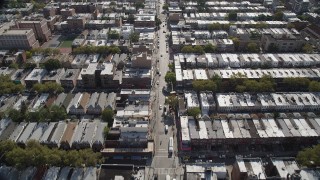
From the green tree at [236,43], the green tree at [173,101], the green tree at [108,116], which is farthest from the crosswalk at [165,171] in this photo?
the green tree at [236,43]

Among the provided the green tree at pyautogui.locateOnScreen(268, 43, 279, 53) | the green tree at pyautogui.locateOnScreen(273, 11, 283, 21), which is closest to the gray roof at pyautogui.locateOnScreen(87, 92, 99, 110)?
the green tree at pyautogui.locateOnScreen(268, 43, 279, 53)

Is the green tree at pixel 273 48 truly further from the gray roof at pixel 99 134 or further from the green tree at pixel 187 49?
the gray roof at pixel 99 134

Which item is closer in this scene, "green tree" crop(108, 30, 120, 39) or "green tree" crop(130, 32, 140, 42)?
"green tree" crop(130, 32, 140, 42)

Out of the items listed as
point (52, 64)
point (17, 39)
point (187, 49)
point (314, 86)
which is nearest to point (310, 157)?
point (314, 86)

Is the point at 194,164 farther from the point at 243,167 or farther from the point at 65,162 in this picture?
the point at 65,162

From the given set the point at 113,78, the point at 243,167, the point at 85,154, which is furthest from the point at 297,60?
the point at 85,154

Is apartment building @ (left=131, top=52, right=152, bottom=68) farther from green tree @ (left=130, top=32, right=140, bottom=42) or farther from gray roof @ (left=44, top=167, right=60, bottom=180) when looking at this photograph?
gray roof @ (left=44, top=167, right=60, bottom=180)

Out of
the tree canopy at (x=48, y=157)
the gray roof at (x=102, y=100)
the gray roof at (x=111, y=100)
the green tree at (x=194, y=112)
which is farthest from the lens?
the gray roof at (x=102, y=100)
